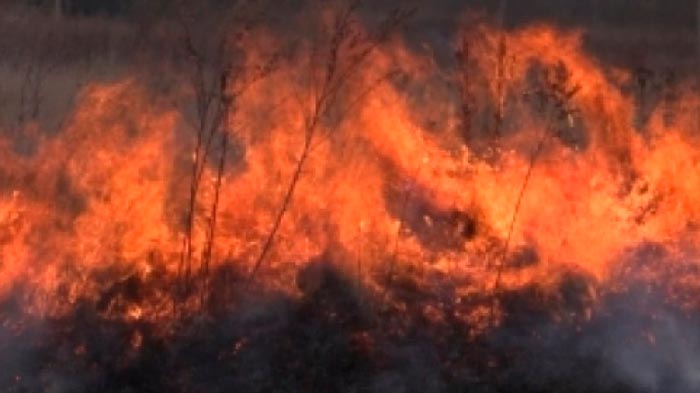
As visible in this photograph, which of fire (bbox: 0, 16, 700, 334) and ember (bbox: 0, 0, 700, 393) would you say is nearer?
ember (bbox: 0, 0, 700, 393)

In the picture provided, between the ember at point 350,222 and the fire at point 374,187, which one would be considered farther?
the fire at point 374,187

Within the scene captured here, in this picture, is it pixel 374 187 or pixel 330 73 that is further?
pixel 374 187

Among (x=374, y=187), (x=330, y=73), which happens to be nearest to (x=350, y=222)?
(x=374, y=187)

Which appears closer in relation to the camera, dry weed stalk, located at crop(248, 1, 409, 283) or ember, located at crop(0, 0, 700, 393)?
ember, located at crop(0, 0, 700, 393)

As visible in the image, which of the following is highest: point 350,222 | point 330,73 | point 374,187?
point 330,73

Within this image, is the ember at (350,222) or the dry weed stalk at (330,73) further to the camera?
Result: the dry weed stalk at (330,73)

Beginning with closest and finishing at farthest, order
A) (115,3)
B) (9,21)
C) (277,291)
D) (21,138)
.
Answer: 1. (277,291)
2. (21,138)
3. (9,21)
4. (115,3)

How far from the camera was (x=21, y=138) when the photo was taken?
7715mm

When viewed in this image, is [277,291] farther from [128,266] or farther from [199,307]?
[128,266]

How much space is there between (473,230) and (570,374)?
1.42 m

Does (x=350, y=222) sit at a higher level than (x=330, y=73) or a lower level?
lower

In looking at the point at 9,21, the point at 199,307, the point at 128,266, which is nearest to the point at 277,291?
the point at 199,307

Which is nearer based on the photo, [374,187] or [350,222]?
[350,222]

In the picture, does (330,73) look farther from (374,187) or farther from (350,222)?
(350,222)
